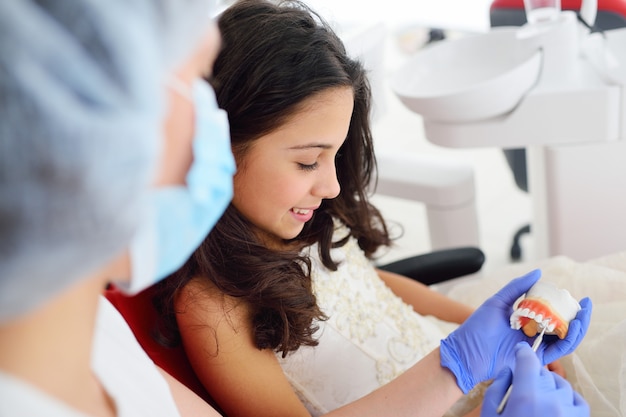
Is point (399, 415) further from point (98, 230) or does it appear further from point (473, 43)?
point (473, 43)

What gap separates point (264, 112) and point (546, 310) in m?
0.50

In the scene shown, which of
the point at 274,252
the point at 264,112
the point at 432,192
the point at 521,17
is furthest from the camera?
the point at 521,17

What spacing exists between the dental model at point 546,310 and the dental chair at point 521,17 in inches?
51.8

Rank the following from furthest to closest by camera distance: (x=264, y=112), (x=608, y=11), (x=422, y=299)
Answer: (x=608, y=11), (x=422, y=299), (x=264, y=112)

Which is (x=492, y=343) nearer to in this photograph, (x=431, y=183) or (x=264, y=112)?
(x=264, y=112)

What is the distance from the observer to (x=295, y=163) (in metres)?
1.04

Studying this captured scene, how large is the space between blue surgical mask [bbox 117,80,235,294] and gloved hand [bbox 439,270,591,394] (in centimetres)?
55

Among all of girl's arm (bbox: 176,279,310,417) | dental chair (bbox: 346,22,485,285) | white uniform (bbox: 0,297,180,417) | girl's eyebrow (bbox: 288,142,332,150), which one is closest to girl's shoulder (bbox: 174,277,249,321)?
girl's arm (bbox: 176,279,310,417)

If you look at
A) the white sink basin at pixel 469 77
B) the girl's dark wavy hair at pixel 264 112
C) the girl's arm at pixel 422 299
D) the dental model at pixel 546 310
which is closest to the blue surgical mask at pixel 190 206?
the girl's dark wavy hair at pixel 264 112

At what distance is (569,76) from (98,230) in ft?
4.70

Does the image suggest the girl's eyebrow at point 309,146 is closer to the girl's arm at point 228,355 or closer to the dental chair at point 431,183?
the girl's arm at point 228,355

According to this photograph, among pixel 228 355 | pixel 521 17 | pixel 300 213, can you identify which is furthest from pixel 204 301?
pixel 521 17

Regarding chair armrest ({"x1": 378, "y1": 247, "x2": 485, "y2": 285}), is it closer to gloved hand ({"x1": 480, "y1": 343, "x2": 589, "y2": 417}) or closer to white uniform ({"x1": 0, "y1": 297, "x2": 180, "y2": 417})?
gloved hand ({"x1": 480, "y1": 343, "x2": 589, "y2": 417})

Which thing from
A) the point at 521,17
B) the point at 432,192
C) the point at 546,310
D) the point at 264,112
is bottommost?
the point at 432,192
